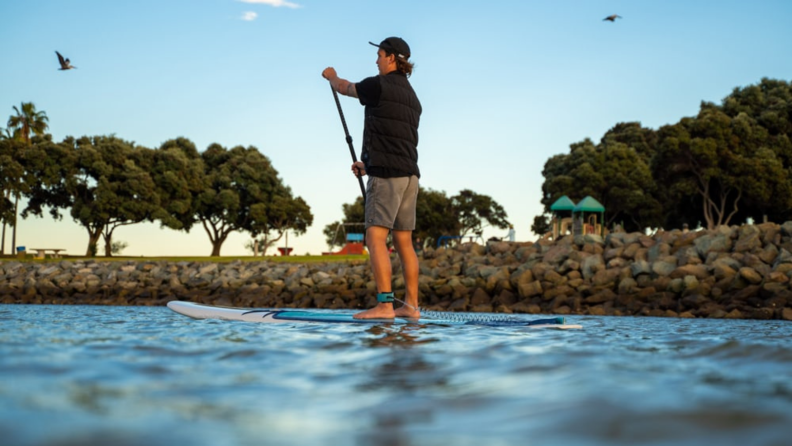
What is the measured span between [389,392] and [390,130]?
424 centimetres

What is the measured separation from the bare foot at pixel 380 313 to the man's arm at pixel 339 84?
5.93 feet

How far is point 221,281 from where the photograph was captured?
19.2 meters

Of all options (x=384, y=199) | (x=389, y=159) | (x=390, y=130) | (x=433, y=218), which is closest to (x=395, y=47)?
(x=390, y=130)

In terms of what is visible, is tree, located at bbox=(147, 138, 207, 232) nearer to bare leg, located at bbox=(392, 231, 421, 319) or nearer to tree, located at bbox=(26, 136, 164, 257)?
tree, located at bbox=(26, 136, 164, 257)

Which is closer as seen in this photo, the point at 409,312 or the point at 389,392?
the point at 389,392

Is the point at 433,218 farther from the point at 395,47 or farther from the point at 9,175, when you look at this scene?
the point at 395,47

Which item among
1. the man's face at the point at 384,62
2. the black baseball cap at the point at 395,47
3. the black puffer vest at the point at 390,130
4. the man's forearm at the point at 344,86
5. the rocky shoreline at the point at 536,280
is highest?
the black baseball cap at the point at 395,47

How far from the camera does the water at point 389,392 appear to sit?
1.79m

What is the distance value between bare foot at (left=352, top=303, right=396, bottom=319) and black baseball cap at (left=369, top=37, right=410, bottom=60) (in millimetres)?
2182

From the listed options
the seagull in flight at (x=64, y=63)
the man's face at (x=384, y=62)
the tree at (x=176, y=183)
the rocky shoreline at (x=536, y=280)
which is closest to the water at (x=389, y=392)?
the man's face at (x=384, y=62)

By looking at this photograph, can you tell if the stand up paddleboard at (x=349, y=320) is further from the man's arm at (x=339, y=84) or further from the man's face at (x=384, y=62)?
the man's face at (x=384, y=62)

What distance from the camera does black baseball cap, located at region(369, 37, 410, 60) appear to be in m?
6.64

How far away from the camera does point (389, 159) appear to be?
646 cm

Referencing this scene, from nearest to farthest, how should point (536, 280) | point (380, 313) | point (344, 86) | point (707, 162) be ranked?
point (380, 313)
point (344, 86)
point (536, 280)
point (707, 162)
